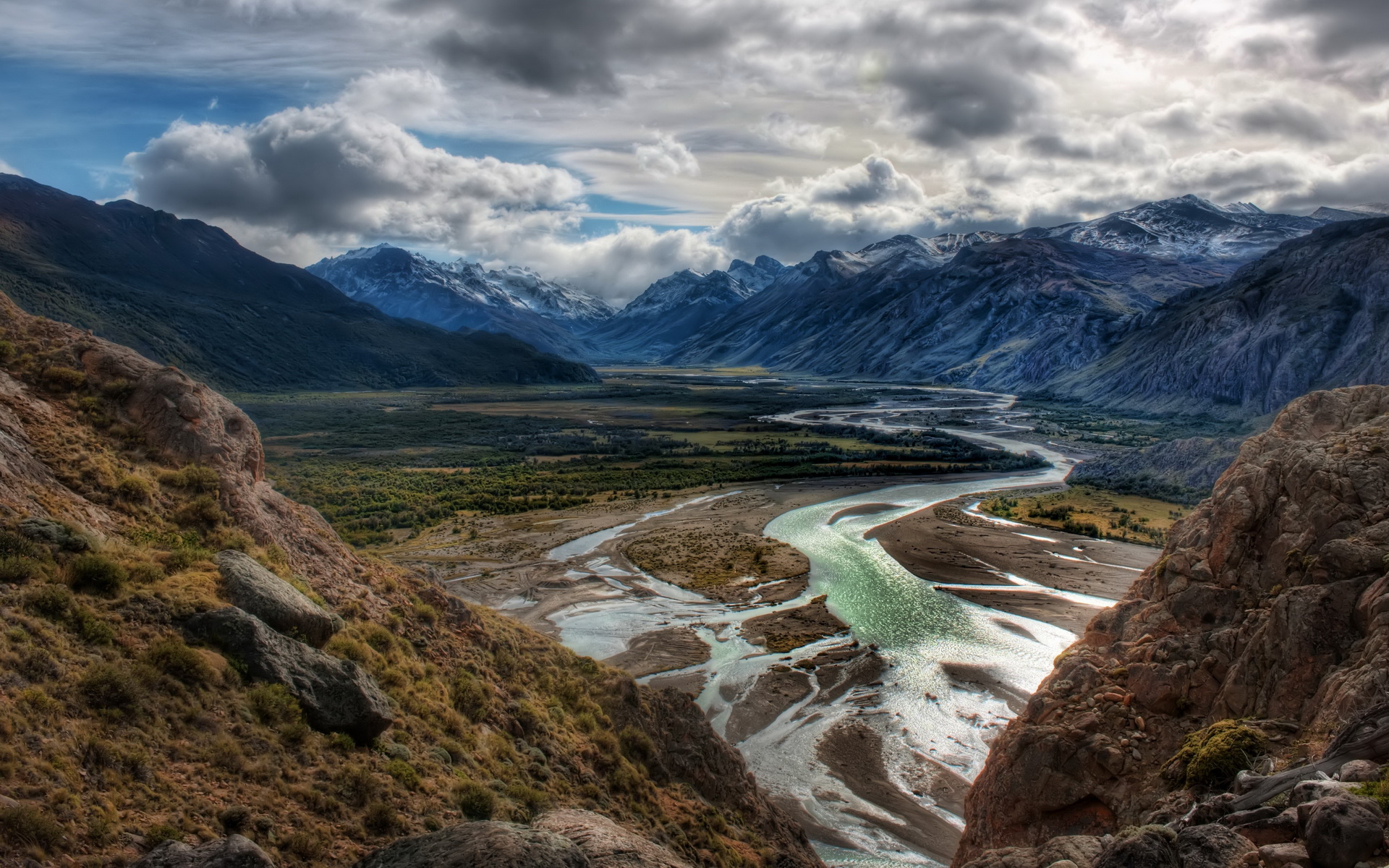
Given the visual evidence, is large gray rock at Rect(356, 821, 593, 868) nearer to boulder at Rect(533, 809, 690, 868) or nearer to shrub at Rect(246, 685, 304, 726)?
boulder at Rect(533, 809, 690, 868)

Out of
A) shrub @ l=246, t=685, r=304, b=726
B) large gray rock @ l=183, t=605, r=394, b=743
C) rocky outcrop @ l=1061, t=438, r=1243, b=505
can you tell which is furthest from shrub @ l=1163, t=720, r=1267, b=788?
rocky outcrop @ l=1061, t=438, r=1243, b=505

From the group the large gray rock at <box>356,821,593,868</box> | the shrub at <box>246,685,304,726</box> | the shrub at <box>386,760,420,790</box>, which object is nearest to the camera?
the large gray rock at <box>356,821,593,868</box>

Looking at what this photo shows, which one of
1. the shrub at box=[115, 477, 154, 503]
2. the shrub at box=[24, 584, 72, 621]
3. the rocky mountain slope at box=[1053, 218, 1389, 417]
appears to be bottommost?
the shrub at box=[24, 584, 72, 621]

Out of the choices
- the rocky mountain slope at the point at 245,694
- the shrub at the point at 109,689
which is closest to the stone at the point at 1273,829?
the rocky mountain slope at the point at 245,694

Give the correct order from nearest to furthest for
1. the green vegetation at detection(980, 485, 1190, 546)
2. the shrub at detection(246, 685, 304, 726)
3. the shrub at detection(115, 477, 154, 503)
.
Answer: the shrub at detection(246, 685, 304, 726) < the shrub at detection(115, 477, 154, 503) < the green vegetation at detection(980, 485, 1190, 546)

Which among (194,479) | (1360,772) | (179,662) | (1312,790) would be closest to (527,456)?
(194,479)

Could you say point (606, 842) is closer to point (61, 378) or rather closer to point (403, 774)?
point (403, 774)
